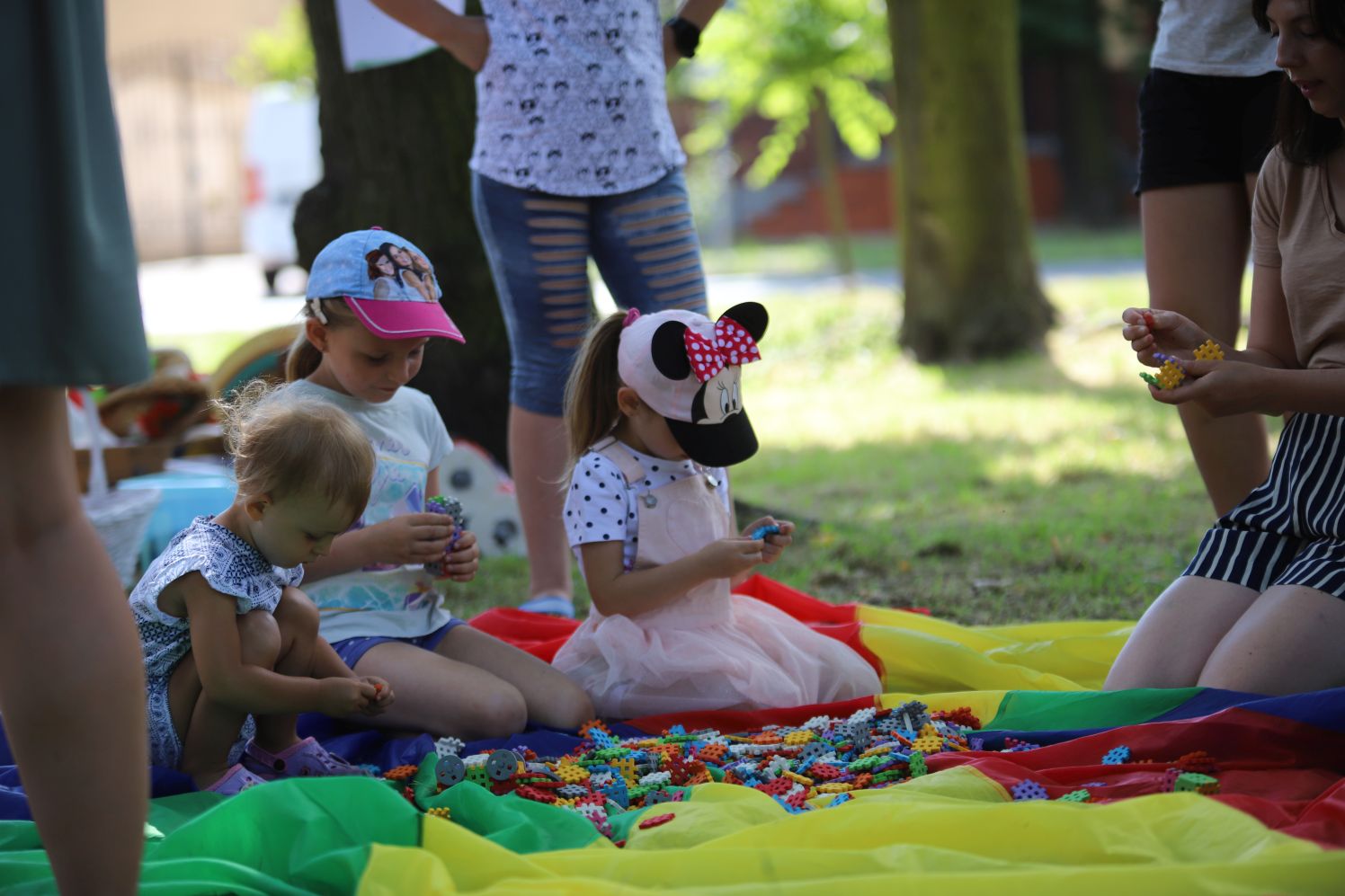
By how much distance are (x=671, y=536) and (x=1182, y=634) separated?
990 millimetres

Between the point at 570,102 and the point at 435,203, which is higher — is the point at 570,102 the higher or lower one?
the higher one

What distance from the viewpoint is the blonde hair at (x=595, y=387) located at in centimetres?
299

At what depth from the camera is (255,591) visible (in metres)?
2.40

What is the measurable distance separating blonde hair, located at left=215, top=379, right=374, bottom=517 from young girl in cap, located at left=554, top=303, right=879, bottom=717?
23.1 inches

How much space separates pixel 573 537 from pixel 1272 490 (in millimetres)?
1339

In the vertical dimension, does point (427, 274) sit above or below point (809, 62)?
below

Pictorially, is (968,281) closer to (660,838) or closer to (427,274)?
(427,274)

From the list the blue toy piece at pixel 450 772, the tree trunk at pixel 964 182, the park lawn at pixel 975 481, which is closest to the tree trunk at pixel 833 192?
the park lawn at pixel 975 481

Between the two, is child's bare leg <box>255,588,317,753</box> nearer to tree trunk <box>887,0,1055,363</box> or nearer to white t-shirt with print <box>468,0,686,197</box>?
white t-shirt with print <box>468,0,686,197</box>

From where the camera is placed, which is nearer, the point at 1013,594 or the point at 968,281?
the point at 1013,594

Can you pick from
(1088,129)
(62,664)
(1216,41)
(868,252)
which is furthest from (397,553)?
(1088,129)

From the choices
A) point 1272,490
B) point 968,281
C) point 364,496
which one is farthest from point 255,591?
point 968,281

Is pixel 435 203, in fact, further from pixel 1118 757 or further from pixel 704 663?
pixel 1118 757

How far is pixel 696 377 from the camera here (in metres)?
2.82
